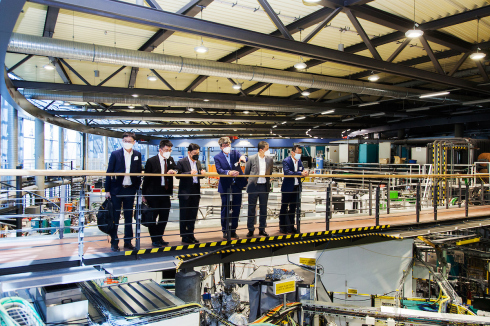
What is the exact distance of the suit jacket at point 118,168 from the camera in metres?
4.19

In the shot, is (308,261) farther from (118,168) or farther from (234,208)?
(118,168)

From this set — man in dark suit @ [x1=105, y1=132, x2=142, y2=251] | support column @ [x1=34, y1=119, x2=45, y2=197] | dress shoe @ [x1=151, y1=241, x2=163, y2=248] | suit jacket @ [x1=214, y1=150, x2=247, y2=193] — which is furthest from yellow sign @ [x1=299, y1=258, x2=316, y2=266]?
support column @ [x1=34, y1=119, x2=45, y2=197]

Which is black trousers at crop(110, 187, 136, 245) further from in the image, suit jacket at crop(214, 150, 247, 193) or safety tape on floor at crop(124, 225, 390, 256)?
suit jacket at crop(214, 150, 247, 193)

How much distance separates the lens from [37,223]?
11133 millimetres

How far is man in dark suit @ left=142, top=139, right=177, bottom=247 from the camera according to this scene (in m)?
4.45

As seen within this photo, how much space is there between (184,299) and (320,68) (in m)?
9.16

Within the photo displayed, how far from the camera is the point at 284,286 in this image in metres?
5.23

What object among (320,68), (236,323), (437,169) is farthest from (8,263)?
(437,169)

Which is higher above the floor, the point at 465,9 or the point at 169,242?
the point at 465,9

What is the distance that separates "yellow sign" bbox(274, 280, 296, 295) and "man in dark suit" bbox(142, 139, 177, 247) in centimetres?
188

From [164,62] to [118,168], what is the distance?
171 inches

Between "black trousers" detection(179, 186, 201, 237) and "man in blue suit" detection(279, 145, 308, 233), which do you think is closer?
"black trousers" detection(179, 186, 201, 237)

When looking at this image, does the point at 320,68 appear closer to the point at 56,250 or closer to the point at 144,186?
the point at 144,186

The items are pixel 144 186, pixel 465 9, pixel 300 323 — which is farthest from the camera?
pixel 465 9
